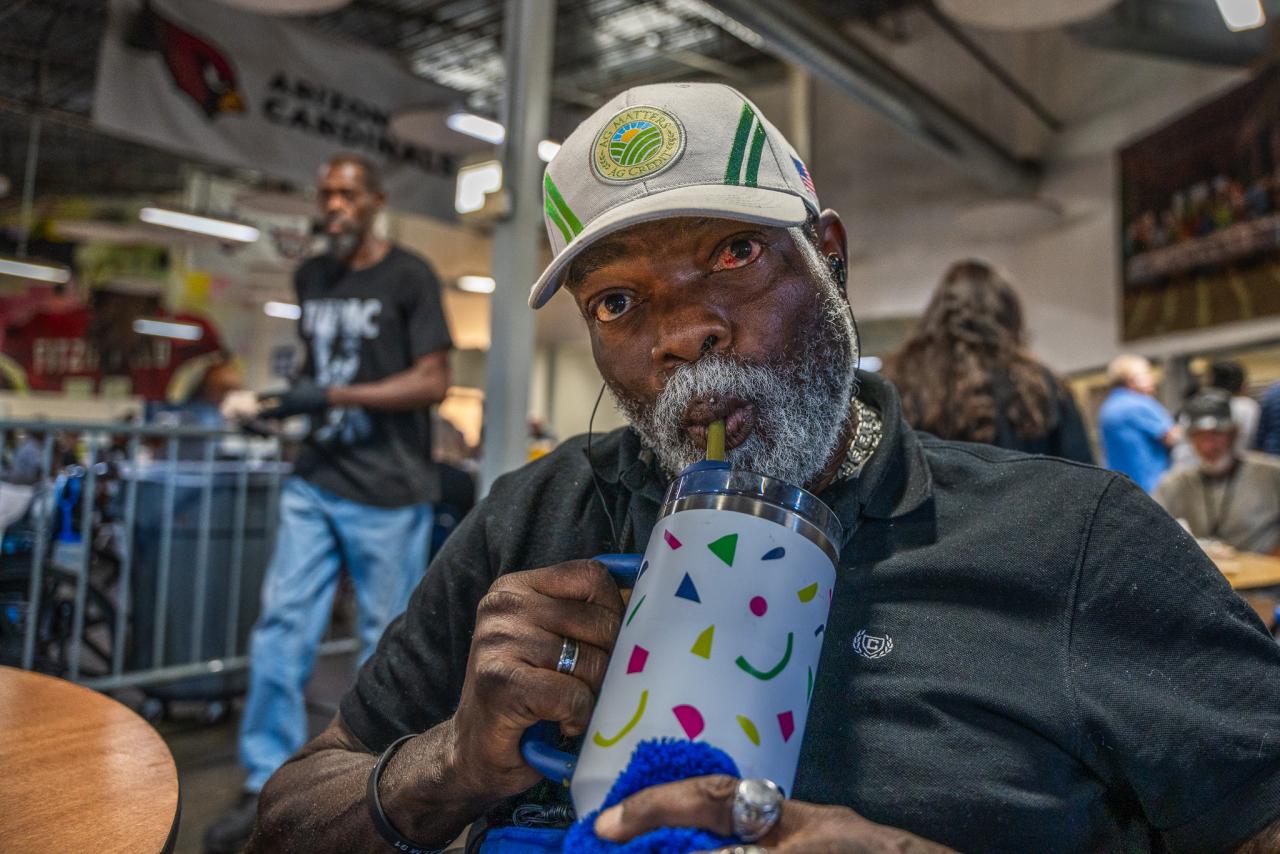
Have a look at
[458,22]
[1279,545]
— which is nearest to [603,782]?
[1279,545]

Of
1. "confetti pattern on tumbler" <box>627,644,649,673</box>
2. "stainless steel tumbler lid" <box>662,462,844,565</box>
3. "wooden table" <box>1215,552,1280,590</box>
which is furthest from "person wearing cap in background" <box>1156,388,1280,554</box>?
"confetti pattern on tumbler" <box>627,644,649,673</box>

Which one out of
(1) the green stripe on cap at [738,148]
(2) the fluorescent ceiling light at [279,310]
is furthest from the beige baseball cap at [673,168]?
(2) the fluorescent ceiling light at [279,310]

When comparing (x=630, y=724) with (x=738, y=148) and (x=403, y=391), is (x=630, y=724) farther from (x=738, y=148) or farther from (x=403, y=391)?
(x=403, y=391)

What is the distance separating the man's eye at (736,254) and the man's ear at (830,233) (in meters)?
0.15

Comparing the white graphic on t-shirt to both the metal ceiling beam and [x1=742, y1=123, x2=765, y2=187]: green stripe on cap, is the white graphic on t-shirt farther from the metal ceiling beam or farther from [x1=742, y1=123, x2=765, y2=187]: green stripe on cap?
the metal ceiling beam

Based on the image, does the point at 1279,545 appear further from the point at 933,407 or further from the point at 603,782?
the point at 603,782

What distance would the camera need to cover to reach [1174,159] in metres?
7.40

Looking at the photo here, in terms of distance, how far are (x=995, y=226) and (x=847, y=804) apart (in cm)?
816

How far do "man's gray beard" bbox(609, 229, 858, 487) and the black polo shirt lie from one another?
9 cm

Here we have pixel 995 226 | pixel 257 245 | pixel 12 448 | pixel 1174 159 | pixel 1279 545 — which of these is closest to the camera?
pixel 12 448

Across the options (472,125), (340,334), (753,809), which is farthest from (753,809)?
(472,125)

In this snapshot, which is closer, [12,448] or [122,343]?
[12,448]

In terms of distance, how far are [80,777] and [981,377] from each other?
2470mm

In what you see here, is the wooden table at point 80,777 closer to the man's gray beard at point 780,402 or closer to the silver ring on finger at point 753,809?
the silver ring on finger at point 753,809
